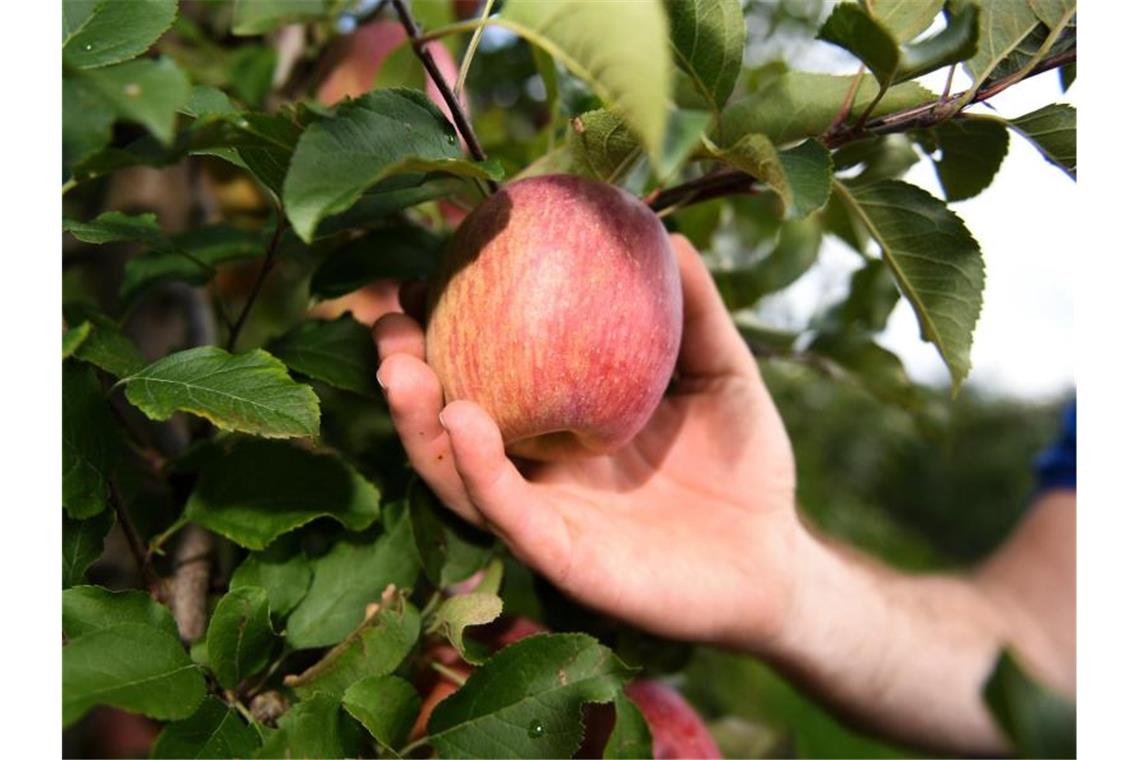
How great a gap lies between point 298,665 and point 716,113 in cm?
38

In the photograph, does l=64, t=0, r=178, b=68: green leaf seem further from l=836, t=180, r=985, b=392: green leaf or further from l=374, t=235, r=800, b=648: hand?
l=836, t=180, r=985, b=392: green leaf

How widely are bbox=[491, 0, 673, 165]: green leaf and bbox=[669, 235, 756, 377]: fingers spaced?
0.98ft

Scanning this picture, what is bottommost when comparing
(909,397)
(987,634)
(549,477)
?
(987,634)

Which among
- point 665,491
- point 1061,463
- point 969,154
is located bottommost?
point 1061,463

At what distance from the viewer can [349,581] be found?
0.52m

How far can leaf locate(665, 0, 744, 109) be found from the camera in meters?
0.45

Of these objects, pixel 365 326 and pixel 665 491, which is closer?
pixel 365 326

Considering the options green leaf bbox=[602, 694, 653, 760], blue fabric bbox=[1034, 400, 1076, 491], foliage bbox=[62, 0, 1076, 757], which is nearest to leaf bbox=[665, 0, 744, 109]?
foliage bbox=[62, 0, 1076, 757]

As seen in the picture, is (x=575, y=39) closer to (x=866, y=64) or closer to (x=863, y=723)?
(x=866, y=64)

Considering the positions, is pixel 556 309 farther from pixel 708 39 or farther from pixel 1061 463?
pixel 1061 463

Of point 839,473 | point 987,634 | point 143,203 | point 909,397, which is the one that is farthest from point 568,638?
point 839,473

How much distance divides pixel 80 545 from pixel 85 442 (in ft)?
0.16

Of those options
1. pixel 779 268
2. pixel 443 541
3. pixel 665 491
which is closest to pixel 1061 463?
pixel 779 268

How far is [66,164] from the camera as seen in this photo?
1.16 ft
